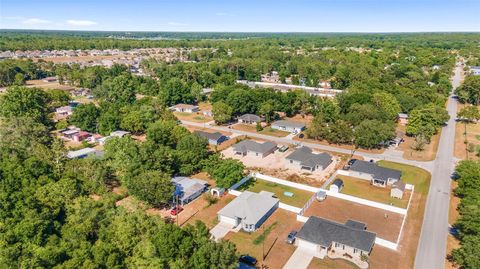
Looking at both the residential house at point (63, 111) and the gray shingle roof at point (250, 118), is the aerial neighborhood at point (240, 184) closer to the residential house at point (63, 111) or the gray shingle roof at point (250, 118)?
the residential house at point (63, 111)

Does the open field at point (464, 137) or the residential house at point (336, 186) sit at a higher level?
the open field at point (464, 137)

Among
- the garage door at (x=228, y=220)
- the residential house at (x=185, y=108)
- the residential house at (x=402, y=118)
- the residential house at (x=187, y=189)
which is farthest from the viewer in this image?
the residential house at (x=185, y=108)

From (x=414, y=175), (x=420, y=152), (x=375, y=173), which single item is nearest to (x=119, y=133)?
(x=375, y=173)

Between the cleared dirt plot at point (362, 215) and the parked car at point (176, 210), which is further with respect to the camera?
the parked car at point (176, 210)

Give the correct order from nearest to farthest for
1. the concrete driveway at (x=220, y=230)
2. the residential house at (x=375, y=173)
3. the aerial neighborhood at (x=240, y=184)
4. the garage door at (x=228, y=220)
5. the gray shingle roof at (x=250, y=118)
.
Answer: the aerial neighborhood at (x=240, y=184)
the concrete driveway at (x=220, y=230)
the garage door at (x=228, y=220)
the residential house at (x=375, y=173)
the gray shingle roof at (x=250, y=118)

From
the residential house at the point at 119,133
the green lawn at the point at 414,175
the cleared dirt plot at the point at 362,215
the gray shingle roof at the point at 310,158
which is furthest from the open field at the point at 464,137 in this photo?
the residential house at the point at 119,133

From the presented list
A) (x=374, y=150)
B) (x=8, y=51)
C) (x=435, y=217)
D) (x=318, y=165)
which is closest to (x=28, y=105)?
(x=318, y=165)
